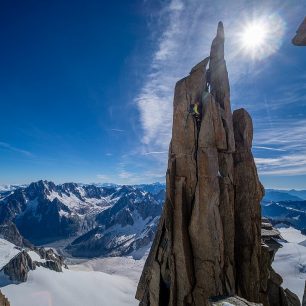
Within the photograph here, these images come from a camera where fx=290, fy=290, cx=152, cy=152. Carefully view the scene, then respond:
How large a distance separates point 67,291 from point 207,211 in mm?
156409

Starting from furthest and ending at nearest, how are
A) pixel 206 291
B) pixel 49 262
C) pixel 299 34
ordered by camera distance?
pixel 49 262 → pixel 206 291 → pixel 299 34

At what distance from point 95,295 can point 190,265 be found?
150m

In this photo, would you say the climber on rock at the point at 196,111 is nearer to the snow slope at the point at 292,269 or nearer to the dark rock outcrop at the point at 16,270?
the snow slope at the point at 292,269

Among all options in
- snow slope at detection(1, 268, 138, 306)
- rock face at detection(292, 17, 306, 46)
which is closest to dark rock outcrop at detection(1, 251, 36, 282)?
snow slope at detection(1, 268, 138, 306)

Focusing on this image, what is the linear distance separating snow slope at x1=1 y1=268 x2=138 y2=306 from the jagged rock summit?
12915 cm

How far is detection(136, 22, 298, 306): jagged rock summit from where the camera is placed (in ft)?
83.3

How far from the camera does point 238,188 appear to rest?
2902cm

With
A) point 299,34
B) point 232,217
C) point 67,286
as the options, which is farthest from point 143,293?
point 67,286

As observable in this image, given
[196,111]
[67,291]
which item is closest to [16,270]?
[67,291]

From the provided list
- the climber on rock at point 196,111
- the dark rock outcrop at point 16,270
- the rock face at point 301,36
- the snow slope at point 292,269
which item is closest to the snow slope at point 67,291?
the dark rock outcrop at point 16,270

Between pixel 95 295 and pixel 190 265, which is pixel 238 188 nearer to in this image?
pixel 190 265

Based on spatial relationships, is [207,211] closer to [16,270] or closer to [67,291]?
[67,291]

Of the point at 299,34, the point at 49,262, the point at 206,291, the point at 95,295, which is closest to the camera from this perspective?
the point at 299,34

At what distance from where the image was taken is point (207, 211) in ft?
83.5
